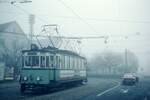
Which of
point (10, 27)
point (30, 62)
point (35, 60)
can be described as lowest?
point (30, 62)

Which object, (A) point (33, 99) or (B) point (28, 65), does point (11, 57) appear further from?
(A) point (33, 99)

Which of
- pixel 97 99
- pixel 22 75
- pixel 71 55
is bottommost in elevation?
pixel 97 99

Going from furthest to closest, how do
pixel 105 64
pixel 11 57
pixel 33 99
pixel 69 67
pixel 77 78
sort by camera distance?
pixel 105 64
pixel 11 57
pixel 77 78
pixel 69 67
pixel 33 99

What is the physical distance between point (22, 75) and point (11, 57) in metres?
31.0

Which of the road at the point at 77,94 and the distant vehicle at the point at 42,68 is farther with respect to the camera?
the distant vehicle at the point at 42,68

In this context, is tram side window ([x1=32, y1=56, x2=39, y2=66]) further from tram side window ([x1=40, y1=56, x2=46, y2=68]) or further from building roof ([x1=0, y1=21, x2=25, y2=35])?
building roof ([x1=0, y1=21, x2=25, y2=35])

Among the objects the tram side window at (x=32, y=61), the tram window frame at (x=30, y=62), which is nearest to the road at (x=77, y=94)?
the tram window frame at (x=30, y=62)

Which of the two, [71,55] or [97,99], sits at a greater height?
[71,55]

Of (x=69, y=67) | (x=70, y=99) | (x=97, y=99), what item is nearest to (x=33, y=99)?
(x=70, y=99)

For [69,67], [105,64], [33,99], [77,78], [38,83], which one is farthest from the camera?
[105,64]

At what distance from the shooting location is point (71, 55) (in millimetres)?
26078

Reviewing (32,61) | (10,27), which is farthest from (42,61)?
(10,27)

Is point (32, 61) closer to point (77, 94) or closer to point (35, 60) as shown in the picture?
point (35, 60)

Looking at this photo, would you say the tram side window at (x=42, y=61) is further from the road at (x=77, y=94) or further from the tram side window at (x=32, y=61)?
the road at (x=77, y=94)
